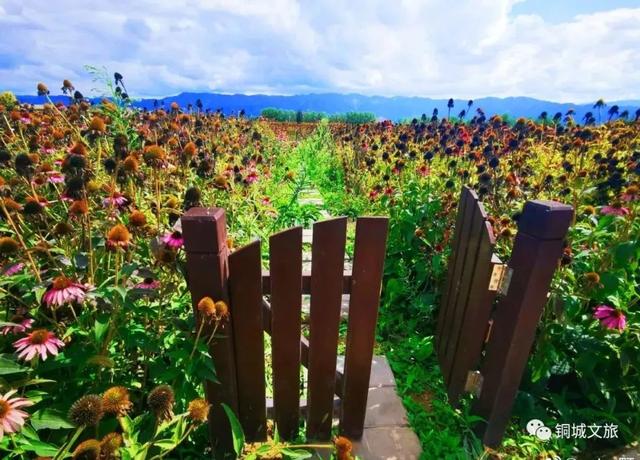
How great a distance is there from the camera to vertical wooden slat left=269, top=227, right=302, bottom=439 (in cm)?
151

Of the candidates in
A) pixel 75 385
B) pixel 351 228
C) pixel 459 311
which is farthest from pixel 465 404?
pixel 351 228

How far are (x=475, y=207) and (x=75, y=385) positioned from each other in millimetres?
2048

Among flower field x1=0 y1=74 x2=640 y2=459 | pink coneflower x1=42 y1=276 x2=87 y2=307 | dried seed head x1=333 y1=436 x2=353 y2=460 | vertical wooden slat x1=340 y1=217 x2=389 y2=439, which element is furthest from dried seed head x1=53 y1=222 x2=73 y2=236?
dried seed head x1=333 y1=436 x2=353 y2=460

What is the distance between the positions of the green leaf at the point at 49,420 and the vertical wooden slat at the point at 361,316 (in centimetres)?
111

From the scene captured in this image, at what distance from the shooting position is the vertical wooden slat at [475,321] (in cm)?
184

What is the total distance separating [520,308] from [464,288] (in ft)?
1.59

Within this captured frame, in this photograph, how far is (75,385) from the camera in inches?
53.9

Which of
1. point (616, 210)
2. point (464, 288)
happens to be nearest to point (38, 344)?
point (464, 288)

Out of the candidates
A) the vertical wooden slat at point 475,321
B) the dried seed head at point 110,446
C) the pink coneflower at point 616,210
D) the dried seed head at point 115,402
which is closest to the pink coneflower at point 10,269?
the dried seed head at point 115,402

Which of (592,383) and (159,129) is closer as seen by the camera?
(592,383)

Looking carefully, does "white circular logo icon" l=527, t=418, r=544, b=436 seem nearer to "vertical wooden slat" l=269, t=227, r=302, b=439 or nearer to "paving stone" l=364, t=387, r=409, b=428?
"paving stone" l=364, t=387, r=409, b=428

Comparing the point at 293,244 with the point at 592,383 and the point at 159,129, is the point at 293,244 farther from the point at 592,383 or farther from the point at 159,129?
the point at 159,129

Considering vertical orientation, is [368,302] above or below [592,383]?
above

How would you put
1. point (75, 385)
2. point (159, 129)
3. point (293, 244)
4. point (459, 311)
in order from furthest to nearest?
1. point (159, 129)
2. point (459, 311)
3. point (293, 244)
4. point (75, 385)
